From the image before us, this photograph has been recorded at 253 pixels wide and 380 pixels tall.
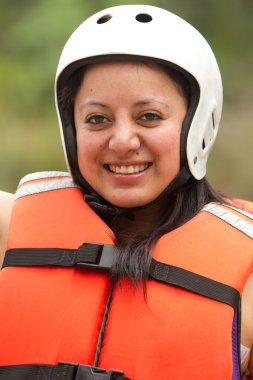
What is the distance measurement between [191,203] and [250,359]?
0.62m

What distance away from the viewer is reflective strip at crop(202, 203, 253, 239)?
3428mm

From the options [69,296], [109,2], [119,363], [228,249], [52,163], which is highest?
[109,2]

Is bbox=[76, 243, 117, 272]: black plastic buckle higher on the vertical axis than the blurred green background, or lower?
lower

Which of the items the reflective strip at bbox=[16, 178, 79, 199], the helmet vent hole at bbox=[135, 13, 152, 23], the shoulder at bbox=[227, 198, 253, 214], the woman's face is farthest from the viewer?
the shoulder at bbox=[227, 198, 253, 214]

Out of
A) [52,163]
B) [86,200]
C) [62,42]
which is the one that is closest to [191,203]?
[86,200]

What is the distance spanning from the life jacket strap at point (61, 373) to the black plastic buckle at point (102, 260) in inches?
13.9

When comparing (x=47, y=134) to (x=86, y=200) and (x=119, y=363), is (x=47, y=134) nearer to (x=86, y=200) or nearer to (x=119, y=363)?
(x=86, y=200)

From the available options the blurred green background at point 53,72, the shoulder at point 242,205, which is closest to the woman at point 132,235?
the shoulder at point 242,205

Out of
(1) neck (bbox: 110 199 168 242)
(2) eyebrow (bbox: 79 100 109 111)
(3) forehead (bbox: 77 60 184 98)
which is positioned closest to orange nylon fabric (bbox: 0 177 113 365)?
(1) neck (bbox: 110 199 168 242)

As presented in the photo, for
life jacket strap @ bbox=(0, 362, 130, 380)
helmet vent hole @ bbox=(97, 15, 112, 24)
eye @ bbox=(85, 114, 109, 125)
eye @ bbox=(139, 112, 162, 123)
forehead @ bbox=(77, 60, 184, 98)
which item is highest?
helmet vent hole @ bbox=(97, 15, 112, 24)

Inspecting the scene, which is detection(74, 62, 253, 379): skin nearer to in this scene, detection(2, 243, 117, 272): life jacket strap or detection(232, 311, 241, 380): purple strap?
detection(232, 311, 241, 380): purple strap

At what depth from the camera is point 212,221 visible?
342 cm

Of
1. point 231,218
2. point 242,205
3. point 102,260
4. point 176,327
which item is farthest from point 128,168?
point 242,205

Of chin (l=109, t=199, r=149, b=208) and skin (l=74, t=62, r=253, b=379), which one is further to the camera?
chin (l=109, t=199, r=149, b=208)
